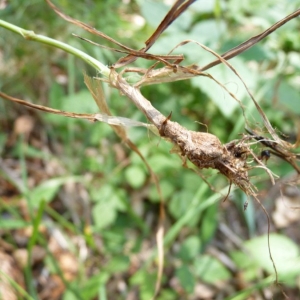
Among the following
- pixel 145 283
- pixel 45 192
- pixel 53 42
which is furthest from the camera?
pixel 45 192

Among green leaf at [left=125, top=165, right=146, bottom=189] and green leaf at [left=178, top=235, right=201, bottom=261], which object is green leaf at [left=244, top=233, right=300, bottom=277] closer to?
green leaf at [left=178, top=235, right=201, bottom=261]

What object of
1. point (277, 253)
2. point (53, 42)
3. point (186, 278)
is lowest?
point (53, 42)

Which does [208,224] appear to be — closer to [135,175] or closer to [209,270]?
[209,270]

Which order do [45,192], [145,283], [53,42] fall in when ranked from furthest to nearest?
1. [45,192]
2. [145,283]
3. [53,42]

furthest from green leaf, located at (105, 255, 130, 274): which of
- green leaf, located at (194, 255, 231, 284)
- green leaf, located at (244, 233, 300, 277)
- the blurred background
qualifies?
green leaf, located at (244, 233, 300, 277)

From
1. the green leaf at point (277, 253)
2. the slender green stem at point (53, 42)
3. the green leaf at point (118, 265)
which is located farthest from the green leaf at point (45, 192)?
the slender green stem at point (53, 42)

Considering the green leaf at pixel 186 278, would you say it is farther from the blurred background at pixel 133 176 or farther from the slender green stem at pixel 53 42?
the slender green stem at pixel 53 42

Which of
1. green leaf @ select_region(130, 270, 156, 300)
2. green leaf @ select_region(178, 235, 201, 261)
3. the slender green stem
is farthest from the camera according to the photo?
green leaf @ select_region(178, 235, 201, 261)

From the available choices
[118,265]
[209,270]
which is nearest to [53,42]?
[118,265]
